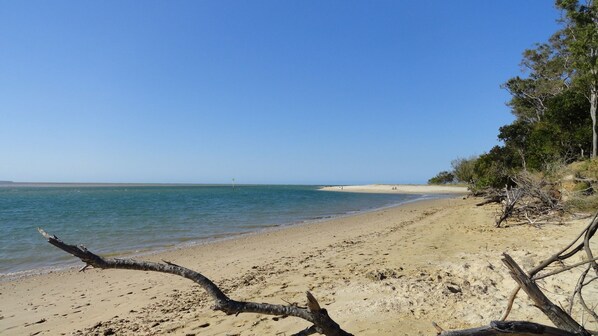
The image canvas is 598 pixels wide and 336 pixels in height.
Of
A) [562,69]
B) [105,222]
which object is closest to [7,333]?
[105,222]

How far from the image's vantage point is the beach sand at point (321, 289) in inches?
171

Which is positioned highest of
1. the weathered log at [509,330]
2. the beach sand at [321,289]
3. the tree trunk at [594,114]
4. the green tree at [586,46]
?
the green tree at [586,46]

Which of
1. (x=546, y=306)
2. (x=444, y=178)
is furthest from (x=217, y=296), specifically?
(x=444, y=178)

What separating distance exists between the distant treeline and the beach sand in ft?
36.4

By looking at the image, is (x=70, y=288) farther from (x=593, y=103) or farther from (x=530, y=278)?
(x=593, y=103)

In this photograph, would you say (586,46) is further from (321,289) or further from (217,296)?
(217,296)

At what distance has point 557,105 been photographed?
78.3 feet

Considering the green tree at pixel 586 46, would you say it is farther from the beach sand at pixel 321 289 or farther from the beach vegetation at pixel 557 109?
the beach sand at pixel 321 289

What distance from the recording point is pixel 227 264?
9.18m

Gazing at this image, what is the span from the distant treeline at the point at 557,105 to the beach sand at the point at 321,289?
11104 millimetres

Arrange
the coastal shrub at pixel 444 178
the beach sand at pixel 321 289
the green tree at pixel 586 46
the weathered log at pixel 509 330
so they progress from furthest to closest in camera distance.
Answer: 1. the coastal shrub at pixel 444 178
2. the green tree at pixel 586 46
3. the beach sand at pixel 321 289
4. the weathered log at pixel 509 330

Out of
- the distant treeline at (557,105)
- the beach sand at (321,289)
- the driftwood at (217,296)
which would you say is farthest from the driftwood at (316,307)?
the distant treeline at (557,105)

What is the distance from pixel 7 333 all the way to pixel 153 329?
8.66 ft

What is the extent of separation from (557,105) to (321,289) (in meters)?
26.2
